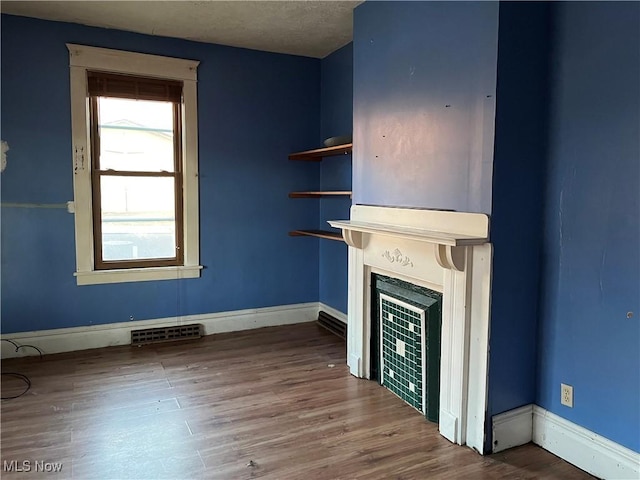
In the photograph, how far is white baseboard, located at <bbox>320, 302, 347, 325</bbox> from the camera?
4449mm

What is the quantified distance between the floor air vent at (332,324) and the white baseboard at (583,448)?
6.58ft

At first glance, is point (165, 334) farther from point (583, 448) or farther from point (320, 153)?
point (583, 448)

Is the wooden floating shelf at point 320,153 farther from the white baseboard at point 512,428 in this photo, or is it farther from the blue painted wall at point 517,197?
the white baseboard at point 512,428

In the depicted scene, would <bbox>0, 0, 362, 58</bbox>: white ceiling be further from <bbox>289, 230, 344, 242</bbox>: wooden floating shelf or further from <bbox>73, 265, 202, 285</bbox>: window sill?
<bbox>73, 265, 202, 285</bbox>: window sill

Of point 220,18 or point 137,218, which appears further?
point 137,218

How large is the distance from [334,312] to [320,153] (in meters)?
1.55

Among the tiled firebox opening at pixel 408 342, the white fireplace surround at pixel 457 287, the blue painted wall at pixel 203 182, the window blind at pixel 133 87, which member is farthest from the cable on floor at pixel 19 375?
the white fireplace surround at pixel 457 287

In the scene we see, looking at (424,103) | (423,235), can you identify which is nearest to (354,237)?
(423,235)

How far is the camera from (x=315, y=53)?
4559 millimetres

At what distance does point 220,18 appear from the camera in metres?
3.62

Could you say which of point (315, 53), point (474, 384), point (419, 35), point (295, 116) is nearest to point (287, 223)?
point (295, 116)

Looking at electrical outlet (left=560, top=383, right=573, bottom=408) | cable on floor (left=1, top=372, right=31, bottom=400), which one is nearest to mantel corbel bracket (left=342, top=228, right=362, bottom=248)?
electrical outlet (left=560, top=383, right=573, bottom=408)

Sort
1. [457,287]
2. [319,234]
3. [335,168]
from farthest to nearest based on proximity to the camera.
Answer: [335,168]
[319,234]
[457,287]

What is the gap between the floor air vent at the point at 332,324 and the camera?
4336mm
